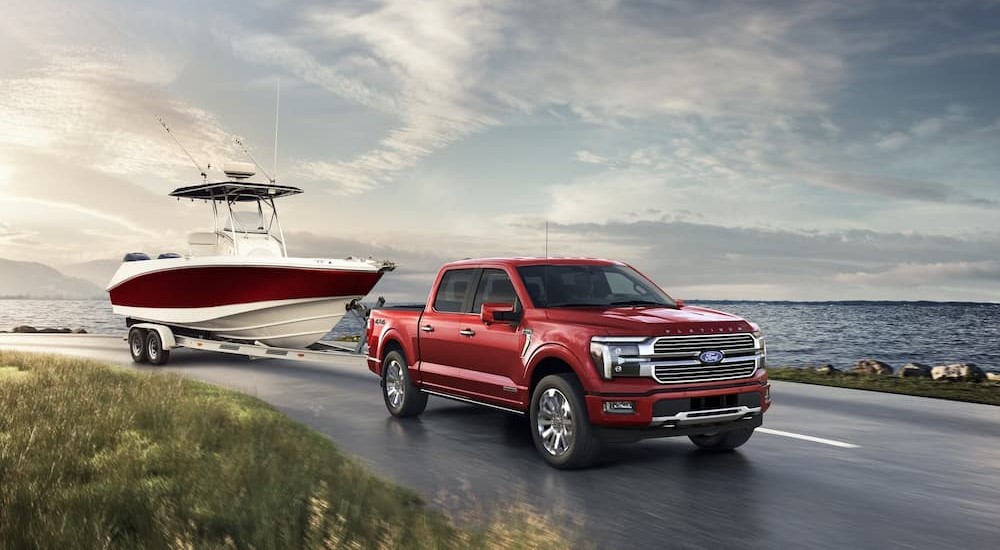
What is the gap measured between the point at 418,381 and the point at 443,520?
5.36 meters

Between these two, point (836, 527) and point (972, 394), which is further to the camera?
point (972, 394)

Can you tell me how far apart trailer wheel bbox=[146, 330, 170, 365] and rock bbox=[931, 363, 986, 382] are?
1724 centimetres

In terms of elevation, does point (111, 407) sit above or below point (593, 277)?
below

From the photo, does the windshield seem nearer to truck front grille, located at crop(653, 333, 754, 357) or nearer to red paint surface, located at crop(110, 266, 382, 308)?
truck front grille, located at crop(653, 333, 754, 357)

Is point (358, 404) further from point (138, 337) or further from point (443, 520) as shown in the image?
point (138, 337)

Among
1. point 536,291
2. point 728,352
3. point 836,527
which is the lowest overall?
point 836,527

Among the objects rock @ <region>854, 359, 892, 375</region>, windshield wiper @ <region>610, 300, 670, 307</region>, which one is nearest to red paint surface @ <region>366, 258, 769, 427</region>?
windshield wiper @ <region>610, 300, 670, 307</region>

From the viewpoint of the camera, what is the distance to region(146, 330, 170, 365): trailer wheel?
68.4ft

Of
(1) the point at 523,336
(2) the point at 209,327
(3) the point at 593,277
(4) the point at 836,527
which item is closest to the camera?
(4) the point at 836,527

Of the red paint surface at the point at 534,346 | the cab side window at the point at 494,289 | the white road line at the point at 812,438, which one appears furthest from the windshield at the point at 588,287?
the white road line at the point at 812,438

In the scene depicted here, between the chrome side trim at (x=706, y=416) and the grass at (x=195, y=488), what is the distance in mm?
2242

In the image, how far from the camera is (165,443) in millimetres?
8875

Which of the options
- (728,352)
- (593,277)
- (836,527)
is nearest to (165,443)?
(593,277)

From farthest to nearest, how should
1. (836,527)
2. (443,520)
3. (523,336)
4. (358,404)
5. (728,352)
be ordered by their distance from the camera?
(358,404) < (523,336) < (728,352) < (836,527) < (443,520)
